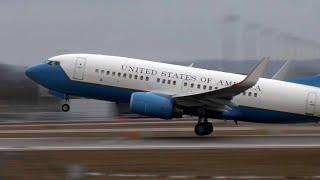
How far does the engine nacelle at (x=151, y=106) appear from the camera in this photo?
31705 mm

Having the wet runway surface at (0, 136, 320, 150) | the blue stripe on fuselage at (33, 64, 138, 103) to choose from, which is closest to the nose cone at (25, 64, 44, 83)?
the blue stripe on fuselage at (33, 64, 138, 103)

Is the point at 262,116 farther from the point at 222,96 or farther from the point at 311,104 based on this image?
the point at 222,96

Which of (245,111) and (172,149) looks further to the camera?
(245,111)

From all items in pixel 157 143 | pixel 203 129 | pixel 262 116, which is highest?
pixel 262 116

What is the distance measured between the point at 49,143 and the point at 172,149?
19.6ft

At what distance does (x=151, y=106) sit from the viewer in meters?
31.7

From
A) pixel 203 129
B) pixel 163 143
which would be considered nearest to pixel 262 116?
pixel 203 129

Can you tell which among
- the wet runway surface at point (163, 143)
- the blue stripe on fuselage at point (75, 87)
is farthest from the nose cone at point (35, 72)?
the wet runway surface at point (163, 143)

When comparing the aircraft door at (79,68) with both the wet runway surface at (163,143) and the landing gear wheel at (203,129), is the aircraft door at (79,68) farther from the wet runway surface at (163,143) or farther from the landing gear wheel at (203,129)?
the landing gear wheel at (203,129)
